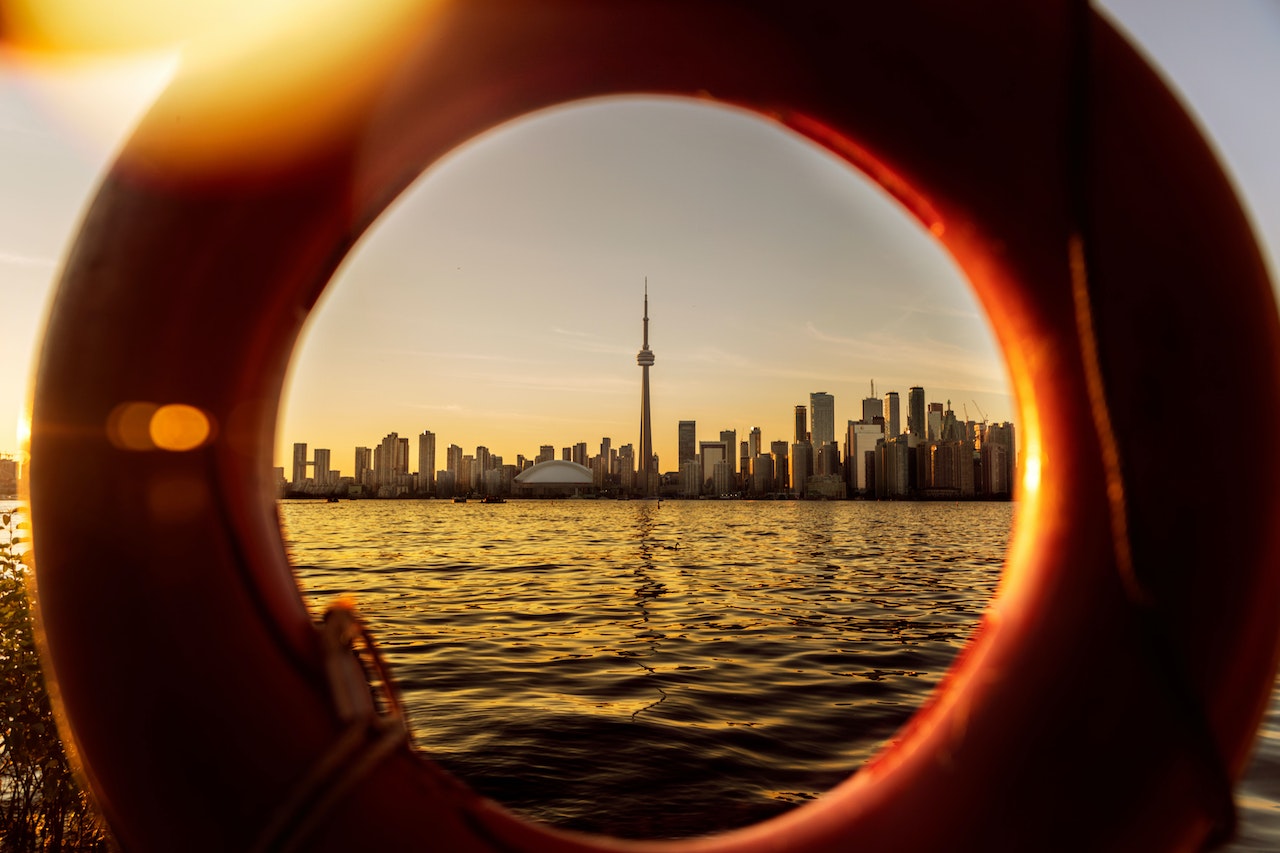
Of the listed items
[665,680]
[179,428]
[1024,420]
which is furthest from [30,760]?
[665,680]

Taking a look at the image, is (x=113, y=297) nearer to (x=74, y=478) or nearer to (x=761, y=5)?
(x=74, y=478)

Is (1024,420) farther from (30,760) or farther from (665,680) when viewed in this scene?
(665,680)

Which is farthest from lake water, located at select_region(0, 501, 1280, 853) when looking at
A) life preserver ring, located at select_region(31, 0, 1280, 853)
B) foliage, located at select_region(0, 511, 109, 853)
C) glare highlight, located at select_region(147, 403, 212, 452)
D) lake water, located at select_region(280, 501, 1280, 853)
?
glare highlight, located at select_region(147, 403, 212, 452)

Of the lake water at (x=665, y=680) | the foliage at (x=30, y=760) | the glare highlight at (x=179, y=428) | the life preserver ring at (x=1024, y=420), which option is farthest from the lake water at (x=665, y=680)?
the glare highlight at (x=179, y=428)

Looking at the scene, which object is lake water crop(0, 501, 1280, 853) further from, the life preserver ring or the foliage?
the foliage

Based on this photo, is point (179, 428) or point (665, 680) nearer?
point (179, 428)

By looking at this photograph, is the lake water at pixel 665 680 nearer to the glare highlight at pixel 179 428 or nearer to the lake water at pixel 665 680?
the lake water at pixel 665 680
